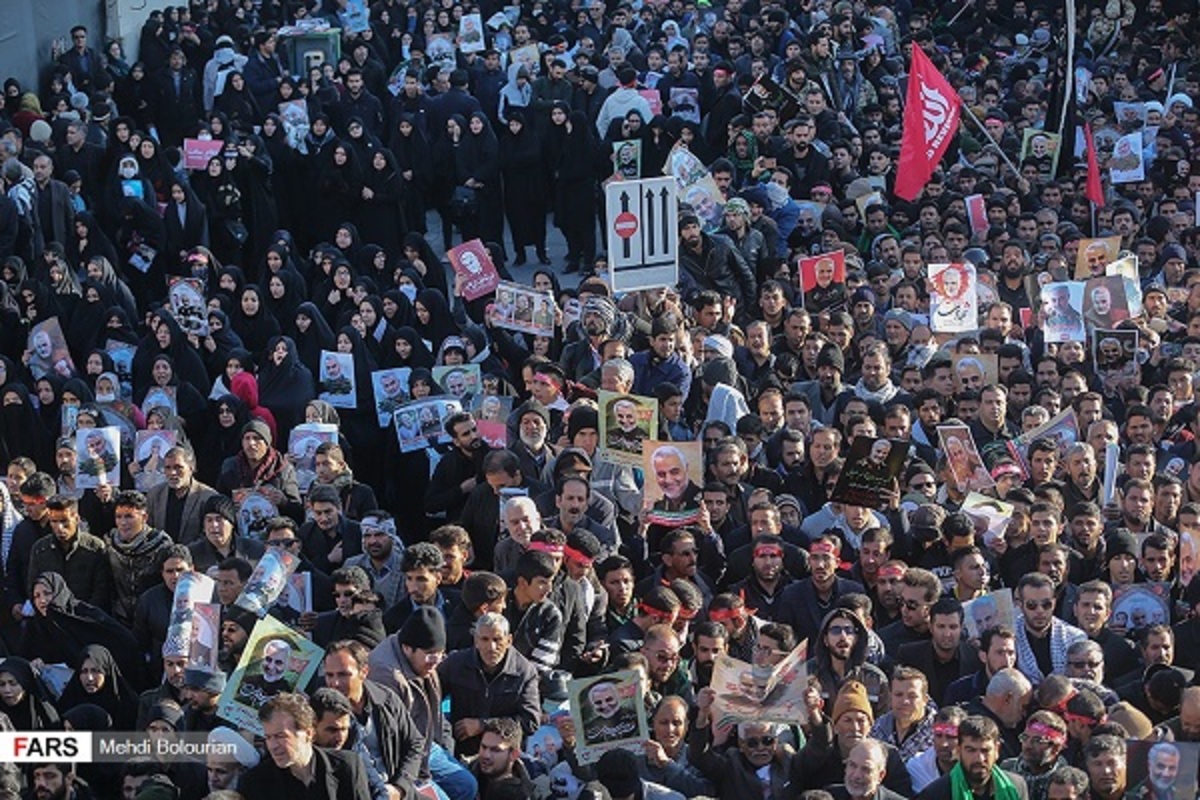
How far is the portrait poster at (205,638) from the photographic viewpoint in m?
10.6

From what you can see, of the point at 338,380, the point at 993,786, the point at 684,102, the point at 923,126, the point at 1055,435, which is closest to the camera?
the point at 993,786

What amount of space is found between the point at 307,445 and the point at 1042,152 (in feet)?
28.1

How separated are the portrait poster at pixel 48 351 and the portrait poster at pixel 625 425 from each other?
425cm

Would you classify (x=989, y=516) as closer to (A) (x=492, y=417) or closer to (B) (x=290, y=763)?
(A) (x=492, y=417)

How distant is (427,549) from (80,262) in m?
8.06

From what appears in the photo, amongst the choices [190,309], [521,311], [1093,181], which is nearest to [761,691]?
[521,311]

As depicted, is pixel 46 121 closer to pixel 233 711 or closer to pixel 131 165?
pixel 131 165

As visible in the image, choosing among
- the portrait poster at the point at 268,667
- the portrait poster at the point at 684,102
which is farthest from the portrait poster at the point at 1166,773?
the portrait poster at the point at 684,102

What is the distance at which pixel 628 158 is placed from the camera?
19.6 meters

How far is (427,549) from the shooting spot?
1086 centimetres

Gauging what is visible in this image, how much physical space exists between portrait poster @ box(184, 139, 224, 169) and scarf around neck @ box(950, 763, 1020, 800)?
1158 cm

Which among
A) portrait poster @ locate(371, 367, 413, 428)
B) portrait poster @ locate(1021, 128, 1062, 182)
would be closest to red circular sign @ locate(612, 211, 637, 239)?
portrait poster @ locate(371, 367, 413, 428)

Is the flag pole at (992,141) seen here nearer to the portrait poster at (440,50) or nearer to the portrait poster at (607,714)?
the portrait poster at (440,50)

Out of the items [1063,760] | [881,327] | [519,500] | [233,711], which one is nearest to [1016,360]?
[881,327]
